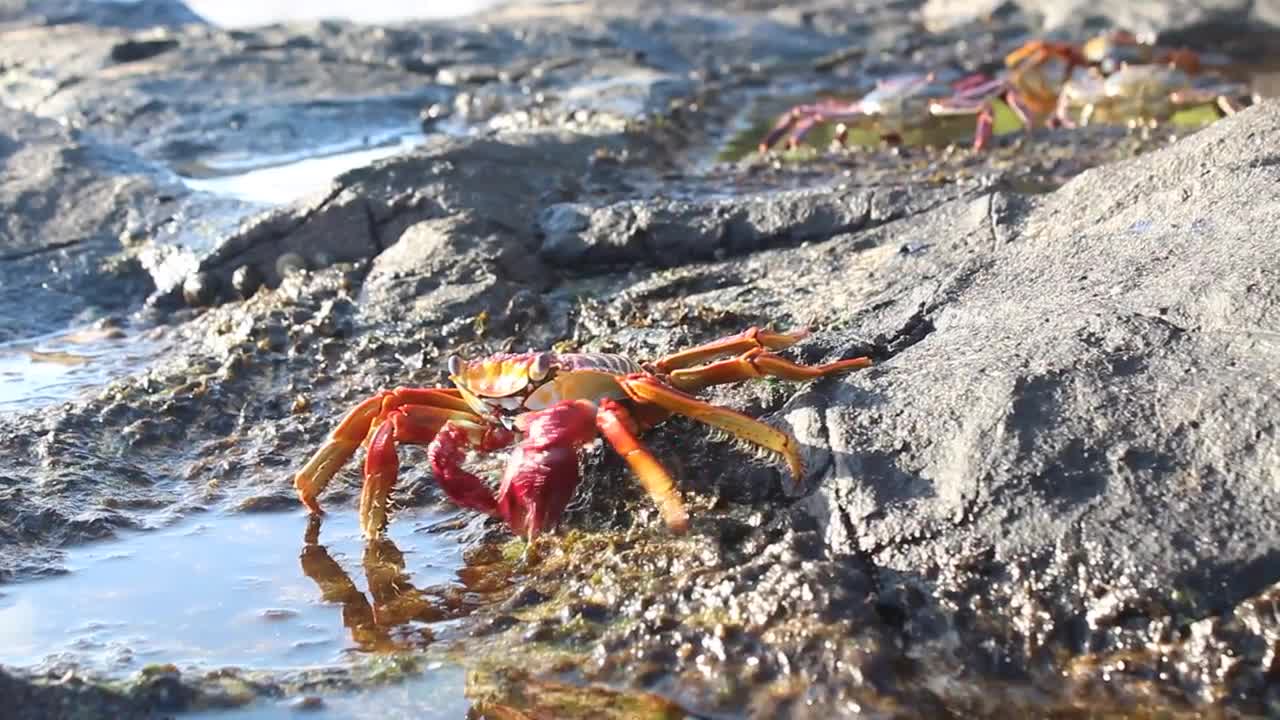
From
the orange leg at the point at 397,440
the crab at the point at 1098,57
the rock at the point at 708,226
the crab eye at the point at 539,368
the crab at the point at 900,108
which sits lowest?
the crab at the point at 1098,57

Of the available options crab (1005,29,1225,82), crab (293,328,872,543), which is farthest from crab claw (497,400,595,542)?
crab (1005,29,1225,82)

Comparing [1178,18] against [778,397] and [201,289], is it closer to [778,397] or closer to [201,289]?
[201,289]

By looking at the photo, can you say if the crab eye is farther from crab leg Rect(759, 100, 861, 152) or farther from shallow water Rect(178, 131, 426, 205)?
crab leg Rect(759, 100, 861, 152)

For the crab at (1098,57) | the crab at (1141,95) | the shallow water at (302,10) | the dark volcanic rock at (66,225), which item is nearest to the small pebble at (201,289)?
the dark volcanic rock at (66,225)

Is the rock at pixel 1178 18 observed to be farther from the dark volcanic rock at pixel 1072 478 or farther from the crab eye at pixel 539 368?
the crab eye at pixel 539 368

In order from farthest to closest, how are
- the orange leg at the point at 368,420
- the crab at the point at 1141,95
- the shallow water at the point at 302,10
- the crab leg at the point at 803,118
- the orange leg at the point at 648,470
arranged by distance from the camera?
the shallow water at the point at 302,10 < the crab at the point at 1141,95 < the crab leg at the point at 803,118 < the orange leg at the point at 368,420 < the orange leg at the point at 648,470

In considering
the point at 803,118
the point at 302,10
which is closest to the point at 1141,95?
the point at 803,118

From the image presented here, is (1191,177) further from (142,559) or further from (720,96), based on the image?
(720,96)

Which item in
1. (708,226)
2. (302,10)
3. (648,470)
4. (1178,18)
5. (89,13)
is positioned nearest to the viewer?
(648,470)
